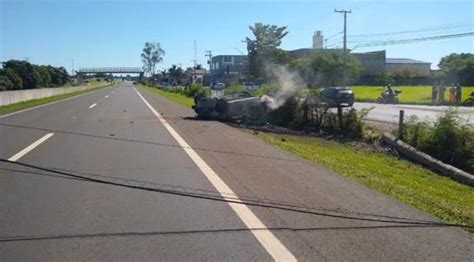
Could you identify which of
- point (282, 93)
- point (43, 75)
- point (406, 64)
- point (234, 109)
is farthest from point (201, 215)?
point (406, 64)

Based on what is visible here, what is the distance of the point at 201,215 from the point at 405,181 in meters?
4.58

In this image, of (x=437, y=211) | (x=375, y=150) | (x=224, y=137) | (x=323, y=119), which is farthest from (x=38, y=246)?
(x=323, y=119)

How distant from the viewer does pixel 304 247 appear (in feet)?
16.2

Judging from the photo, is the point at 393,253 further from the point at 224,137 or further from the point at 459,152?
the point at 224,137

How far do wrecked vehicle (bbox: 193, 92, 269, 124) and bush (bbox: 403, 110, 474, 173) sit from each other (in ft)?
27.0

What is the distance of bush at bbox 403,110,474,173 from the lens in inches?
474

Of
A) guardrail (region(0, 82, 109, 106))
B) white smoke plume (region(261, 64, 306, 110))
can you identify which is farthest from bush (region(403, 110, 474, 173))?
guardrail (region(0, 82, 109, 106))

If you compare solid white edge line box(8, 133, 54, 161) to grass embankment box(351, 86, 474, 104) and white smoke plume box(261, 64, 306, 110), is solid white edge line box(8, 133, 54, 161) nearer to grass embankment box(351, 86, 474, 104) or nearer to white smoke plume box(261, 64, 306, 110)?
white smoke plume box(261, 64, 306, 110)

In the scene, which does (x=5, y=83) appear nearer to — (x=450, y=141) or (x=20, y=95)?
(x=20, y=95)

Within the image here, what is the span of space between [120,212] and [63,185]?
197 centimetres

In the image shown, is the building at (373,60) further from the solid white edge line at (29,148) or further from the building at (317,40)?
the solid white edge line at (29,148)

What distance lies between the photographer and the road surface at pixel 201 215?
4.84 m

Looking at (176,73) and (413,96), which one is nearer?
(413,96)

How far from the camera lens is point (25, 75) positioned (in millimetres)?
85188
